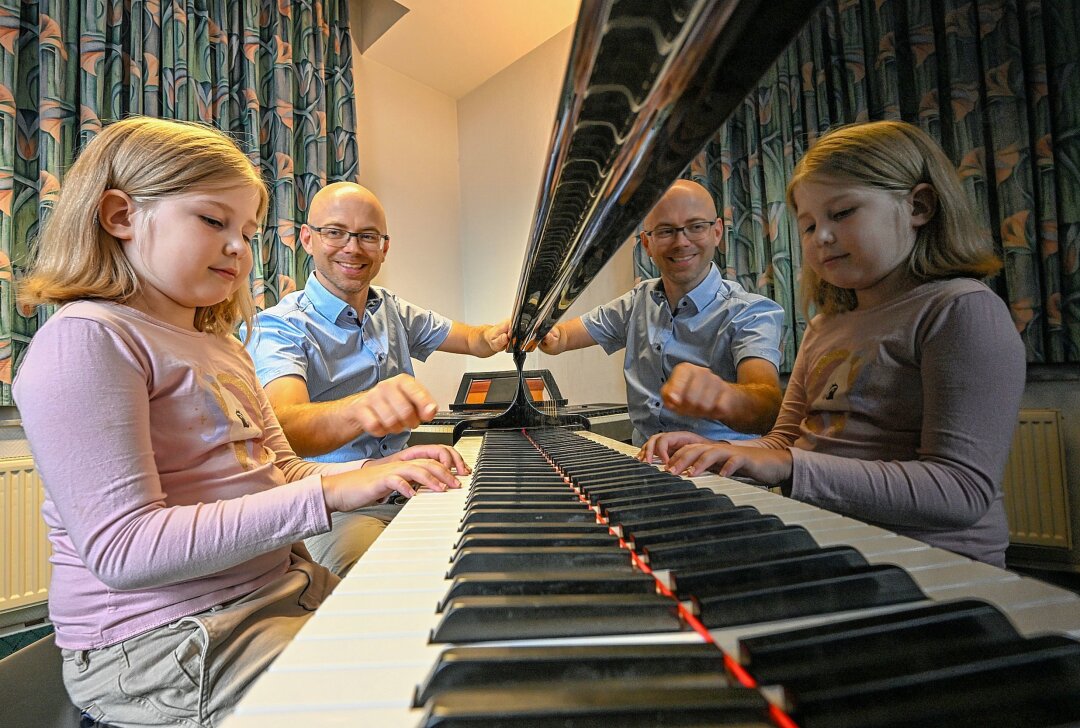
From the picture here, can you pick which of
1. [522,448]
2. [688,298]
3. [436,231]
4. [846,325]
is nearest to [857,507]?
[846,325]

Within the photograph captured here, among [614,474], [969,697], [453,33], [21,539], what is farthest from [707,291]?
[453,33]

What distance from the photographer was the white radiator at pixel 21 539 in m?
1.24

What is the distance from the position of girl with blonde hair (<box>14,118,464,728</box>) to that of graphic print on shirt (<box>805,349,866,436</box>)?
0.35m

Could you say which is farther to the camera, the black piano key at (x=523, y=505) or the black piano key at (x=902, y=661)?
the black piano key at (x=523, y=505)

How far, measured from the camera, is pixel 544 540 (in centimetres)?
29

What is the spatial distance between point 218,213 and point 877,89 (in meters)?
0.56

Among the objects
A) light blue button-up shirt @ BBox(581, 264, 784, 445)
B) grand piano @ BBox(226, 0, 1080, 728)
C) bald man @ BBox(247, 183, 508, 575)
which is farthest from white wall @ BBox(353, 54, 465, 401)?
grand piano @ BBox(226, 0, 1080, 728)

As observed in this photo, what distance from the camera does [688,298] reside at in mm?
561

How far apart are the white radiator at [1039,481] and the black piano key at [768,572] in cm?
5

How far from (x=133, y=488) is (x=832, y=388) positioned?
0.48 metres

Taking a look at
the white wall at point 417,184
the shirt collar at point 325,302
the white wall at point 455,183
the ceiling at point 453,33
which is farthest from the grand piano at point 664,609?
the white wall at point 417,184

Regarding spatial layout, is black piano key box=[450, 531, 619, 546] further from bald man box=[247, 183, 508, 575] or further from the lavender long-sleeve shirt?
bald man box=[247, 183, 508, 575]

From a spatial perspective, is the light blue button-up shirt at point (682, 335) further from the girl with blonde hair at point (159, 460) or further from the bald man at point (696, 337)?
the girl with blonde hair at point (159, 460)

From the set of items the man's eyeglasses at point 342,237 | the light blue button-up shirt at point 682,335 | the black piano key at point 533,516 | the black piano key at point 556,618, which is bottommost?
the black piano key at point 556,618
